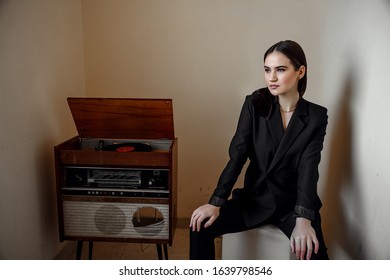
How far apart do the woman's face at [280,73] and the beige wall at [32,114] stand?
905 mm

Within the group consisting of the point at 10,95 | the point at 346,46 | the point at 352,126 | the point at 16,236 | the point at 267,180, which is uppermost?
the point at 346,46

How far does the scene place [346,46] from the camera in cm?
127

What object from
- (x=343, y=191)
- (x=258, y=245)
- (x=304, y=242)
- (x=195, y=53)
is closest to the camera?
(x=304, y=242)

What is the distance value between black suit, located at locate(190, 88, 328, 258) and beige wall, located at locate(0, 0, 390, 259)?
0.19 metres

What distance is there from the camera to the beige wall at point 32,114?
1123mm

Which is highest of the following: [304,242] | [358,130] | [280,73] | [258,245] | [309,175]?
[280,73]

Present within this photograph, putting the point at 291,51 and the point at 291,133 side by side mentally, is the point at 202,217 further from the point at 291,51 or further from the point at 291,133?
the point at 291,51

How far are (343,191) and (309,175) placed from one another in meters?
0.32

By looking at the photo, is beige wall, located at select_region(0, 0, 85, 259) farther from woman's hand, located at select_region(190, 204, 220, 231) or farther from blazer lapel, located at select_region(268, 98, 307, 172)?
blazer lapel, located at select_region(268, 98, 307, 172)

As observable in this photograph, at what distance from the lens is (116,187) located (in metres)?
1.27

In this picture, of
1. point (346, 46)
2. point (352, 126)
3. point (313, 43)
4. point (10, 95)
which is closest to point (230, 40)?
point (313, 43)

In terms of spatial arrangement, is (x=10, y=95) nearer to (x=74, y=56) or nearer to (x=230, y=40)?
(x=74, y=56)

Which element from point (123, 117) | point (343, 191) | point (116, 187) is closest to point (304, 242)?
point (343, 191)
